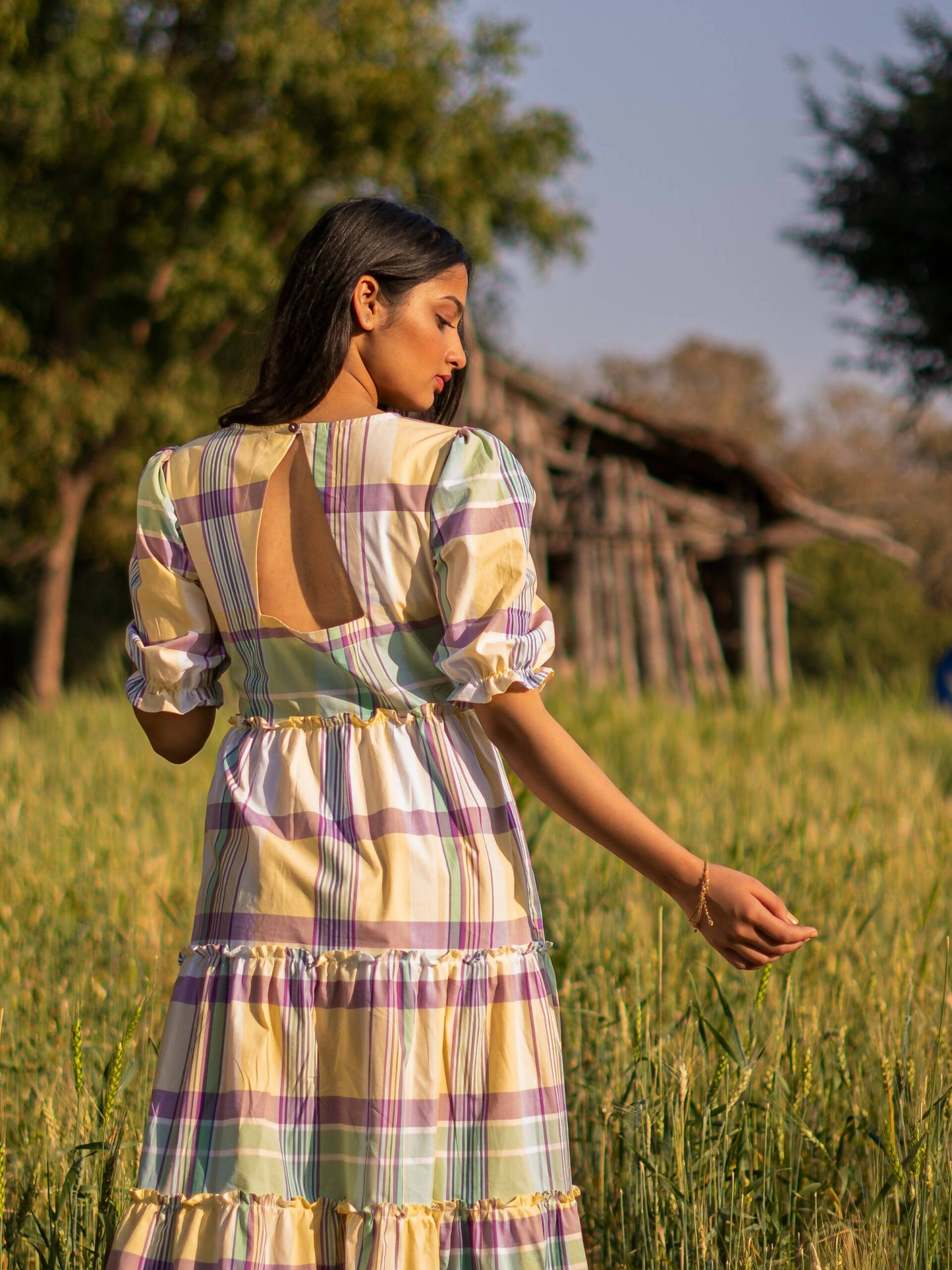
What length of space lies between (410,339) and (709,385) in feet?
150

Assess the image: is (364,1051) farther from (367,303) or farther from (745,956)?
(367,303)

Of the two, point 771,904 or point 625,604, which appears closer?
point 771,904

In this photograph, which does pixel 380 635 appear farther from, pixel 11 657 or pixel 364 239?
pixel 11 657

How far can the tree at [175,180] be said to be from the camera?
11516 millimetres

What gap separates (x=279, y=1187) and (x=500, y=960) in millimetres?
325

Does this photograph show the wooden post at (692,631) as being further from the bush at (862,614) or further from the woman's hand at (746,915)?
the woman's hand at (746,915)

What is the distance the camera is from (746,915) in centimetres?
136

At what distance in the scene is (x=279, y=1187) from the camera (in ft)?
4.37

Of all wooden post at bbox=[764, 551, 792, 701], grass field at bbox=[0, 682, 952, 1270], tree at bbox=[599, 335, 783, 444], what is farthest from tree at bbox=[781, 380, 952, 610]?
grass field at bbox=[0, 682, 952, 1270]

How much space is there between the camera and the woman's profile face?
1556 mm

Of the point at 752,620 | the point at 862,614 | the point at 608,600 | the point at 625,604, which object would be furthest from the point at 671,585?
the point at 862,614

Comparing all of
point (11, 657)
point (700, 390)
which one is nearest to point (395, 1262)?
point (11, 657)

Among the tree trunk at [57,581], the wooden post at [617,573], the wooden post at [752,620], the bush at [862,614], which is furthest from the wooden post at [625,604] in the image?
the bush at [862,614]

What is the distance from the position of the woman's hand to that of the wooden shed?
36.5 feet
